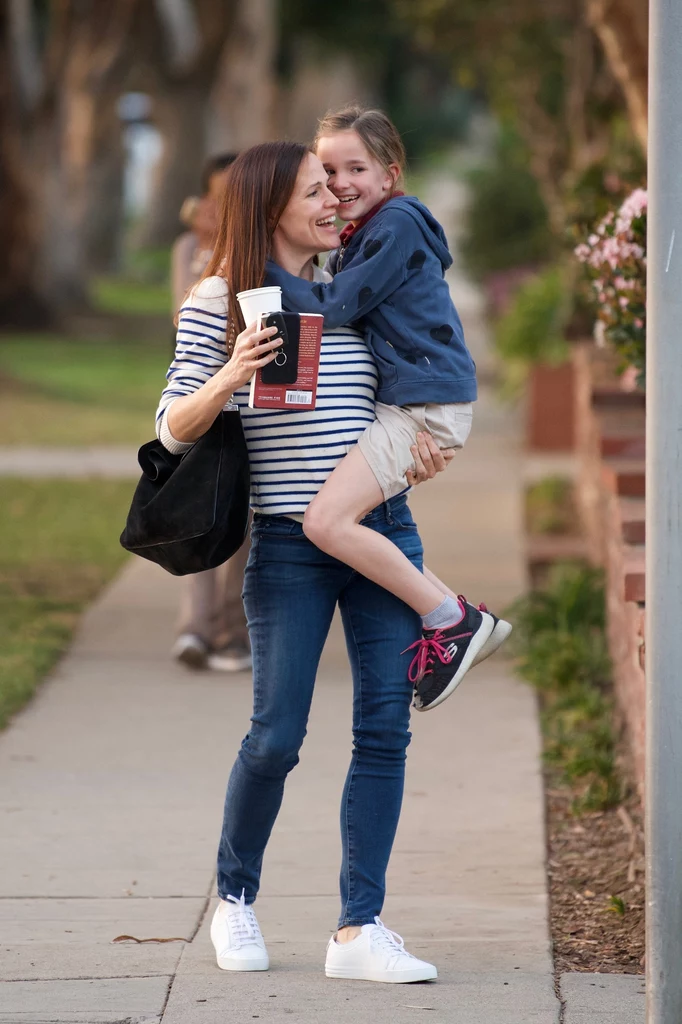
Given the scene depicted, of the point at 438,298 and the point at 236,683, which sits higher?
the point at 438,298

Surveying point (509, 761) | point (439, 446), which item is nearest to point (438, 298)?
point (439, 446)

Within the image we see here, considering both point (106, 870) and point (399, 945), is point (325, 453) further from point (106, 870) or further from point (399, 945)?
point (106, 870)

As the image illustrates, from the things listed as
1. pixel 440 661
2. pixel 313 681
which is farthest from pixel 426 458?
pixel 313 681

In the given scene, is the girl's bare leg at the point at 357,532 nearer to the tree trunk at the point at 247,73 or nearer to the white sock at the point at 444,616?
the white sock at the point at 444,616

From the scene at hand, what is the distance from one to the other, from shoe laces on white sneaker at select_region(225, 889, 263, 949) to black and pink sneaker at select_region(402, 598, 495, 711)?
0.65 meters

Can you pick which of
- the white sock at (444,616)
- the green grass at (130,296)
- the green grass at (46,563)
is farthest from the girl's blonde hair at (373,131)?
the green grass at (130,296)

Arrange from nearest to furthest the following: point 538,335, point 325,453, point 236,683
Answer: point 325,453, point 236,683, point 538,335

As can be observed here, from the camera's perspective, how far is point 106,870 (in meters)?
4.45

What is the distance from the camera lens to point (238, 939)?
3.67 m

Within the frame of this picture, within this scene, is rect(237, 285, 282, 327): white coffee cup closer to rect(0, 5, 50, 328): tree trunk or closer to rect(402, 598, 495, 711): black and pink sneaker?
rect(402, 598, 495, 711): black and pink sneaker

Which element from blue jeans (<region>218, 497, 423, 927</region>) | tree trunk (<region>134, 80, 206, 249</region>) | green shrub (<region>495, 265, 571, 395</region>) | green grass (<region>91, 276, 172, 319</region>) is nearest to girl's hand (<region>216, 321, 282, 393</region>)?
blue jeans (<region>218, 497, 423, 927</region>)

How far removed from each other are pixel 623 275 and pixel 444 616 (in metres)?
2.43

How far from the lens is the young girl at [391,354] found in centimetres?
341

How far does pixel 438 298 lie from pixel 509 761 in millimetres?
2424
